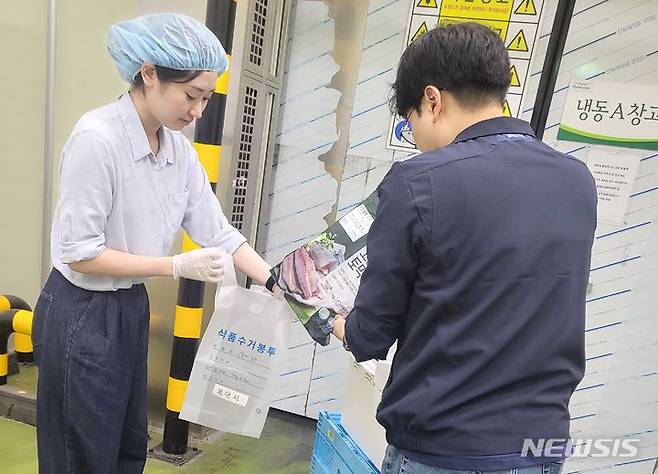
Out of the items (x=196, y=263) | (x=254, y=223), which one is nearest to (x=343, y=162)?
(x=254, y=223)

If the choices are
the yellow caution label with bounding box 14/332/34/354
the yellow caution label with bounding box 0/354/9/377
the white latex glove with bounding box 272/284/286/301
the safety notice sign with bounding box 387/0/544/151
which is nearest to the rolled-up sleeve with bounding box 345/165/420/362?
the white latex glove with bounding box 272/284/286/301

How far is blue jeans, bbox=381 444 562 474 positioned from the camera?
842mm

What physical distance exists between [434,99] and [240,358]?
869 mm

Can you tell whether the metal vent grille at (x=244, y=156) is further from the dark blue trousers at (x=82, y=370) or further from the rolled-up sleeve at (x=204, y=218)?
the dark blue trousers at (x=82, y=370)

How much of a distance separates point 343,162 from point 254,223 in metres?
0.52

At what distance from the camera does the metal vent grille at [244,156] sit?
216 centimetres

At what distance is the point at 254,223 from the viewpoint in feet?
7.97

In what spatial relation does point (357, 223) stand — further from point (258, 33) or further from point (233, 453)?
point (233, 453)

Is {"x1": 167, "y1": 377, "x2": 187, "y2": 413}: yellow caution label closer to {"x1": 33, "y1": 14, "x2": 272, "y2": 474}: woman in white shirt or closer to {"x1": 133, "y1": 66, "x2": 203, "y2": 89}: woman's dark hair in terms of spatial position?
{"x1": 33, "y1": 14, "x2": 272, "y2": 474}: woman in white shirt

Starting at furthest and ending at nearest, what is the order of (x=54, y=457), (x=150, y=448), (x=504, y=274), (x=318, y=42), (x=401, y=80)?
(x=318, y=42) < (x=150, y=448) < (x=54, y=457) < (x=401, y=80) < (x=504, y=274)

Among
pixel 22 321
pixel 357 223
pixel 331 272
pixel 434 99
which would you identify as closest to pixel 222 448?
pixel 22 321

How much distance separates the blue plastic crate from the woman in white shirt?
714 mm

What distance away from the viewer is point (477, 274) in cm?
78

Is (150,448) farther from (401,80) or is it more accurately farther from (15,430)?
(401,80)
